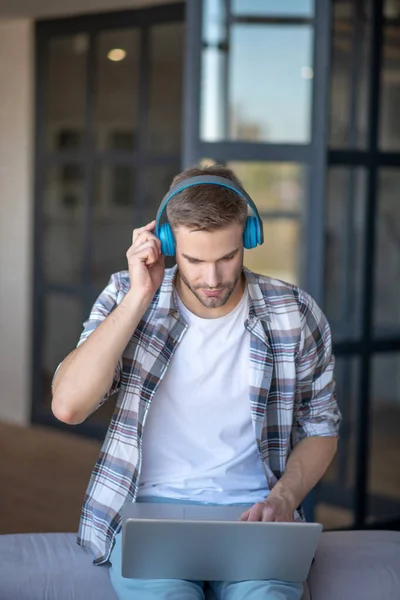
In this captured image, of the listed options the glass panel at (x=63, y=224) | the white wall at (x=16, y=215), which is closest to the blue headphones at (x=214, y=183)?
the glass panel at (x=63, y=224)

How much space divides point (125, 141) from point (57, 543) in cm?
359

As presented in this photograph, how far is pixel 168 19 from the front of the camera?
511cm

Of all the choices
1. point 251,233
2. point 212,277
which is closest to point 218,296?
point 212,277

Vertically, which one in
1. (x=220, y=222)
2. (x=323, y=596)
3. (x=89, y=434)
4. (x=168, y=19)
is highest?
(x=168, y=19)

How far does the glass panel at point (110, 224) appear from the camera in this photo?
546cm

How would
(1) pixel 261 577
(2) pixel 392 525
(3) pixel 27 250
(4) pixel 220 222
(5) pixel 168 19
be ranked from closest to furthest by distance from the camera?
1. (1) pixel 261 577
2. (4) pixel 220 222
3. (2) pixel 392 525
4. (5) pixel 168 19
5. (3) pixel 27 250

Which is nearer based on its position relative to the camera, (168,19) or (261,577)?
(261,577)

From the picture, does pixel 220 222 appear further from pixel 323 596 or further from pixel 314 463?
pixel 323 596

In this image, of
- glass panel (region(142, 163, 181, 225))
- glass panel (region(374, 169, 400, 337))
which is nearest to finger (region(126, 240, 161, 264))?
glass panel (region(374, 169, 400, 337))

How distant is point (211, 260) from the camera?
6.41 feet

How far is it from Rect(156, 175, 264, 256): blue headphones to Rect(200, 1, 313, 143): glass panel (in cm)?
125

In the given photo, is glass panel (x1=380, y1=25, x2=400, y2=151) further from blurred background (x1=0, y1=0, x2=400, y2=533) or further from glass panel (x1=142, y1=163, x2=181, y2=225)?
glass panel (x1=142, y1=163, x2=181, y2=225)

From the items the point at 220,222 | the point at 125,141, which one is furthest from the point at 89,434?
the point at 220,222

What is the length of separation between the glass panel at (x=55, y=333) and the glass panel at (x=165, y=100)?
111 cm
